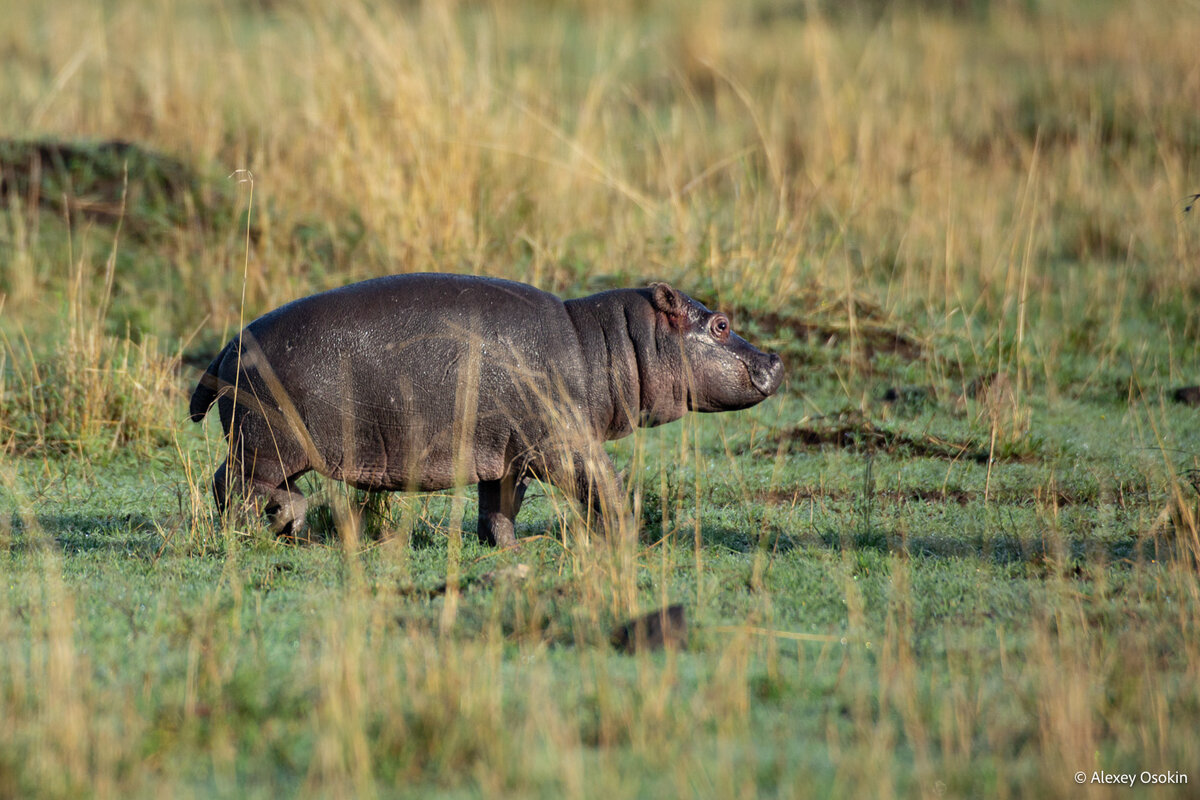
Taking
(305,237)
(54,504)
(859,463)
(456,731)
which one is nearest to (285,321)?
(54,504)

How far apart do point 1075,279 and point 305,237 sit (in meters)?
4.84

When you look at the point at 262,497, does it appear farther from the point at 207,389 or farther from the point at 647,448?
the point at 647,448

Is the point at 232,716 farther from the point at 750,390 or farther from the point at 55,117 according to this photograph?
the point at 55,117

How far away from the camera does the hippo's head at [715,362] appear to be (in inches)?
194

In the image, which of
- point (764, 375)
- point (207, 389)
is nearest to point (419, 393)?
point (207, 389)

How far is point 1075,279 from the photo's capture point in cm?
901

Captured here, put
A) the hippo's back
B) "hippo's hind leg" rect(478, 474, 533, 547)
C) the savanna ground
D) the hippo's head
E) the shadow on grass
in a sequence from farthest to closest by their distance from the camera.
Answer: the hippo's head
"hippo's hind leg" rect(478, 474, 533, 547)
the shadow on grass
the hippo's back
the savanna ground

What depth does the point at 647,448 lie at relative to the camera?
6.49 metres

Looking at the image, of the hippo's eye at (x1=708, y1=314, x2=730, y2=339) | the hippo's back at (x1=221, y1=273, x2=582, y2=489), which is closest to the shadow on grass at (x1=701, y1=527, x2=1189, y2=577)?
the hippo's eye at (x1=708, y1=314, x2=730, y2=339)

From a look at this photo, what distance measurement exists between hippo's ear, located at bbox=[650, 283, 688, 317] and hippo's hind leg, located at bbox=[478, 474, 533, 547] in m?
0.74

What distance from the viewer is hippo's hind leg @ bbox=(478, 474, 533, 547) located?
4770mm

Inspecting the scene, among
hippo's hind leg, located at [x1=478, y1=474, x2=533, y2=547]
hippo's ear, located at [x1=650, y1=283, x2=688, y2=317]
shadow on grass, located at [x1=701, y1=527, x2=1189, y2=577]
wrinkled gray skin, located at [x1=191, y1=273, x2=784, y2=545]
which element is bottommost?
shadow on grass, located at [x1=701, y1=527, x2=1189, y2=577]

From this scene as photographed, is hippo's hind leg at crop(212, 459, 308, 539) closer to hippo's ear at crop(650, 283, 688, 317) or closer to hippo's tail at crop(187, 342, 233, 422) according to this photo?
hippo's tail at crop(187, 342, 233, 422)

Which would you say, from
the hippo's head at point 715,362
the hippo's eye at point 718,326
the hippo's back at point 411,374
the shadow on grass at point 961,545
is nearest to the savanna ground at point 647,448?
the shadow on grass at point 961,545
